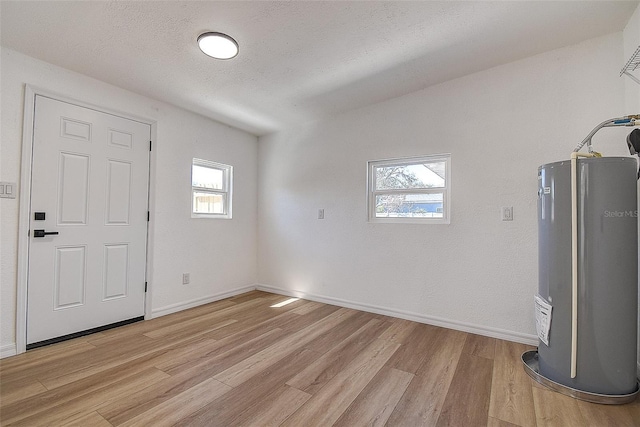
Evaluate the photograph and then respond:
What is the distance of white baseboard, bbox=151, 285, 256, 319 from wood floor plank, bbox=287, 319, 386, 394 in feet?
6.64

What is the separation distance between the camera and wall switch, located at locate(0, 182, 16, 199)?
2186mm

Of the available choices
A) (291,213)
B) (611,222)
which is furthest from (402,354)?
(291,213)

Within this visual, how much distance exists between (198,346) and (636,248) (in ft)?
10.6

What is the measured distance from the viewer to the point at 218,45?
2.18 m

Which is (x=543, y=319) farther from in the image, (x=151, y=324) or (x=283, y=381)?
(x=151, y=324)

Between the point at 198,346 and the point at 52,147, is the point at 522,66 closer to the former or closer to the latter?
the point at 198,346

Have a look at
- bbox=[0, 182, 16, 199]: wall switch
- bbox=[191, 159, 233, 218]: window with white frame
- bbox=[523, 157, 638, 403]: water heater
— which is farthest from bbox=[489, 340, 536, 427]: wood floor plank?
bbox=[0, 182, 16, 199]: wall switch

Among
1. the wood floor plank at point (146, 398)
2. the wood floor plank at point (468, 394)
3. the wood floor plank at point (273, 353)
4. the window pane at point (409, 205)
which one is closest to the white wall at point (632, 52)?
the window pane at point (409, 205)

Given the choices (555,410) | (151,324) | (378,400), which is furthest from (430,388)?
(151,324)

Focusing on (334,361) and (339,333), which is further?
(339,333)

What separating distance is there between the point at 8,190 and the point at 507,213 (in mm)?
4213

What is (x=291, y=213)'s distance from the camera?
4.08 meters

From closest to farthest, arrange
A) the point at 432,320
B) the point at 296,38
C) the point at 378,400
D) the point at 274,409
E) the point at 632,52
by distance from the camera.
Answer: the point at 274,409 < the point at 378,400 < the point at 632,52 < the point at 296,38 < the point at 432,320

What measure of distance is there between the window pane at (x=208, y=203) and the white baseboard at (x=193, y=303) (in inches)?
44.9
